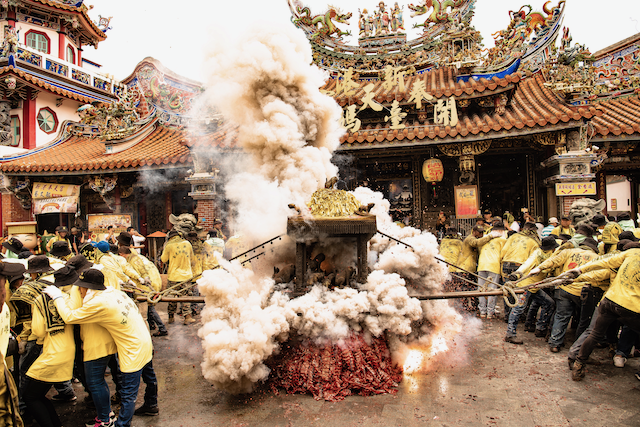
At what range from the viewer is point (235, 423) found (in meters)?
3.91

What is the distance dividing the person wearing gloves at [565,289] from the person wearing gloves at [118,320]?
507 centimetres

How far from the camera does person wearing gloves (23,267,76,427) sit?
360 cm

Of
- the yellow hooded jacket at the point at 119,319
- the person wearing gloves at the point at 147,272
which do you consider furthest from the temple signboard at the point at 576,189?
the yellow hooded jacket at the point at 119,319

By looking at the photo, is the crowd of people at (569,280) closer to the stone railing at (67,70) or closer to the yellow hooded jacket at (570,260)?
the yellow hooded jacket at (570,260)

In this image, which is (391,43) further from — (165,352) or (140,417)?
(140,417)

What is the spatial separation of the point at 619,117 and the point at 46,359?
Result: 40.6 ft

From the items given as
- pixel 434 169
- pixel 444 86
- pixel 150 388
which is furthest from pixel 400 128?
pixel 150 388

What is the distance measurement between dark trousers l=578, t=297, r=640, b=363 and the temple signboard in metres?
5.19

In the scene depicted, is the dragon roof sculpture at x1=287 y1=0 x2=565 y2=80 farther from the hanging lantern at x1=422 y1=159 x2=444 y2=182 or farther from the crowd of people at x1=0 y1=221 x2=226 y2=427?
the crowd of people at x1=0 y1=221 x2=226 y2=427

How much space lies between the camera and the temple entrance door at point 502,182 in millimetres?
11289

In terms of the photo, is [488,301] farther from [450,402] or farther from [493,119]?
[493,119]

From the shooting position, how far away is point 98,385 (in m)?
3.68

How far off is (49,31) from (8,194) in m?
8.26

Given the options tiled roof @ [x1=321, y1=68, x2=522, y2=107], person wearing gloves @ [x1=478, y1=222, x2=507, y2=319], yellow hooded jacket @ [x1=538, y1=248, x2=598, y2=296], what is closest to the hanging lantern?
tiled roof @ [x1=321, y1=68, x2=522, y2=107]
